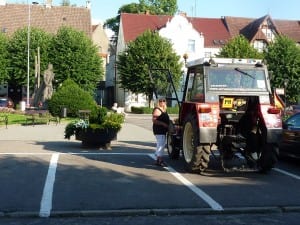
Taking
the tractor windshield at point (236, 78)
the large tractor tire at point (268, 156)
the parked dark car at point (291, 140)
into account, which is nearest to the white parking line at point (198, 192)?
the large tractor tire at point (268, 156)

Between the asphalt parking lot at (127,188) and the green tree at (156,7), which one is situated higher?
the green tree at (156,7)

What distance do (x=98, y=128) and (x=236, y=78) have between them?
528 centimetres

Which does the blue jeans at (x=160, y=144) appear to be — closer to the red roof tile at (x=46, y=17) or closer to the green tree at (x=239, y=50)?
the green tree at (x=239, y=50)

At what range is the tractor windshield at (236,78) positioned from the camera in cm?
1161

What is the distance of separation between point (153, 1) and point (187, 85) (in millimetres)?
76981

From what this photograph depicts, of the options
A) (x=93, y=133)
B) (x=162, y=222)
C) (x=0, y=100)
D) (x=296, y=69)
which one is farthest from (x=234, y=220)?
(x=296, y=69)

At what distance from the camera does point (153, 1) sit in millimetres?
87875

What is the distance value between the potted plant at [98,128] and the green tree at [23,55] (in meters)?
41.8

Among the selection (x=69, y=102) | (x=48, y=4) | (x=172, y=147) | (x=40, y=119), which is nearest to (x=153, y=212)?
(x=172, y=147)

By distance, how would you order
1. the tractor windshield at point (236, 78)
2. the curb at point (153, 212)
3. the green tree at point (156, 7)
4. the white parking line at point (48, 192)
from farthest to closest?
the green tree at point (156, 7)
the tractor windshield at point (236, 78)
the white parking line at point (48, 192)
the curb at point (153, 212)

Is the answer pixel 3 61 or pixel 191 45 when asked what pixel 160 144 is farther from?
pixel 191 45

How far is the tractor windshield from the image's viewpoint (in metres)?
11.6

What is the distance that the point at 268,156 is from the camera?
11.2 m

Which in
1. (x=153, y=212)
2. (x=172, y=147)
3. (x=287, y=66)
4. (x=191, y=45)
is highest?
(x=191, y=45)
